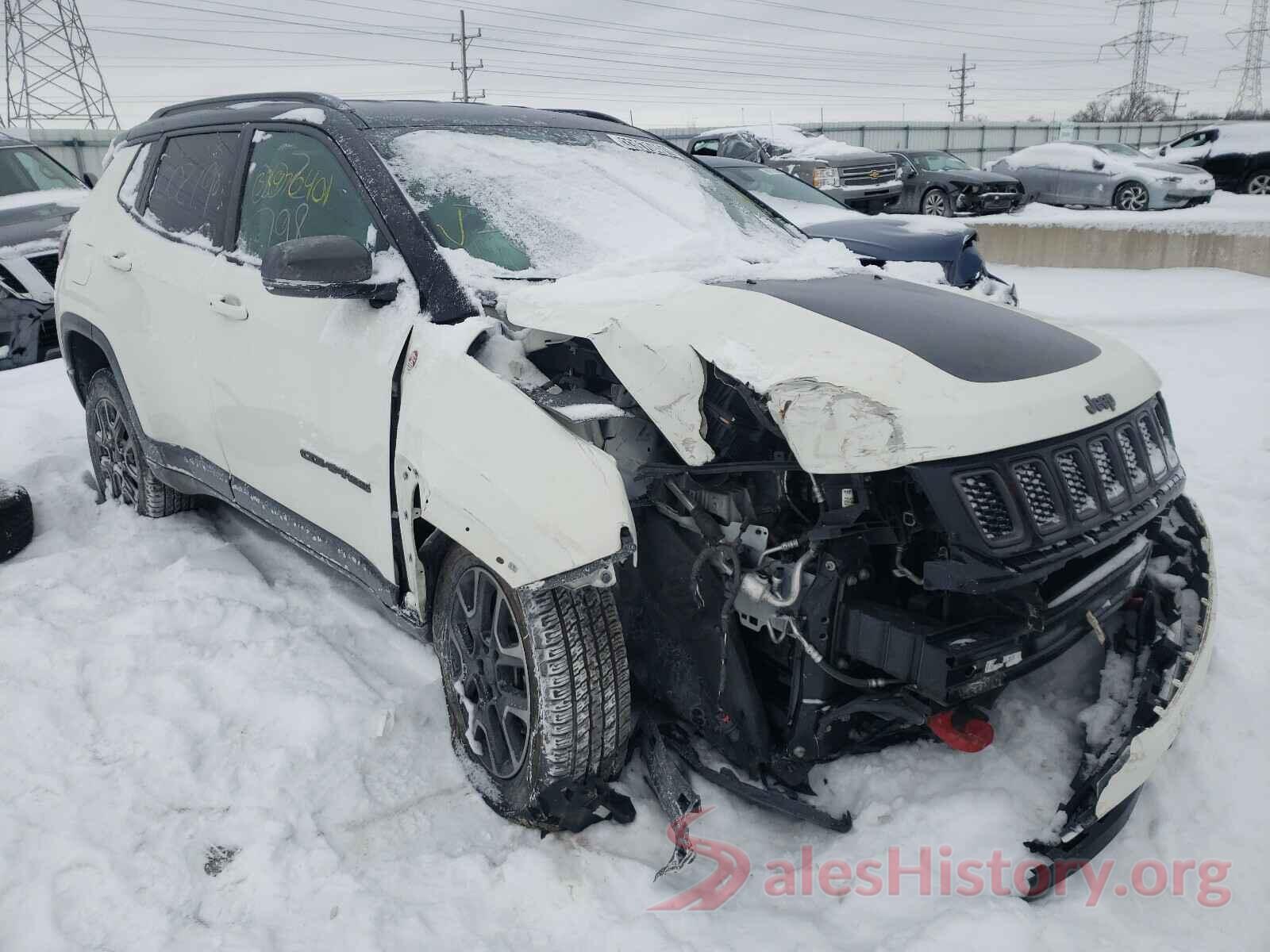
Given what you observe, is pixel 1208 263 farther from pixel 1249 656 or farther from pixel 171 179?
pixel 171 179

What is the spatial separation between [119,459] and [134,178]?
123 centimetres

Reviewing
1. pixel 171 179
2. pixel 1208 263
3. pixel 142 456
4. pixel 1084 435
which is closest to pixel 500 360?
pixel 1084 435

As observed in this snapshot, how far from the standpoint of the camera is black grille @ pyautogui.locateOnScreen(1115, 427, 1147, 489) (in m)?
2.14

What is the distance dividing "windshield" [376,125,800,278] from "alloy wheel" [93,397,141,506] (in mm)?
2122

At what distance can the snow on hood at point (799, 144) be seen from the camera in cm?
1276

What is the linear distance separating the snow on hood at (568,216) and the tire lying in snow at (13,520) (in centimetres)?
244

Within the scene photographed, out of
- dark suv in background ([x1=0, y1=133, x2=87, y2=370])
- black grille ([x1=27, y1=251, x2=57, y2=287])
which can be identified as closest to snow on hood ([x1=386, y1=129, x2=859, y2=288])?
dark suv in background ([x1=0, y1=133, x2=87, y2=370])

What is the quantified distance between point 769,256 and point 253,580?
227cm

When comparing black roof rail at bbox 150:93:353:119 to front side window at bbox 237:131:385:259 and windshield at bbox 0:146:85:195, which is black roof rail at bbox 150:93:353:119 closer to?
front side window at bbox 237:131:385:259

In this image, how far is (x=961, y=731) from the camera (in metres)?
2.25

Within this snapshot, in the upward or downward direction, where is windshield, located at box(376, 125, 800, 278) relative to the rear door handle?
upward

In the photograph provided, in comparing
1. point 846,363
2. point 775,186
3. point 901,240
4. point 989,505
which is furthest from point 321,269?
point 775,186

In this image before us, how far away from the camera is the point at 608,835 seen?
95.5 inches

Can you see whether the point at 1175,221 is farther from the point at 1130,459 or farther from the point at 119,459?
the point at 119,459
